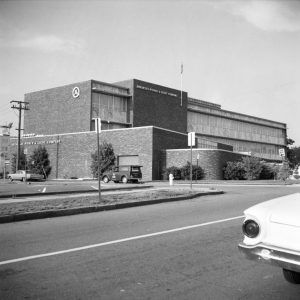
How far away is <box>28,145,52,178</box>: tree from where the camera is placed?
180 ft

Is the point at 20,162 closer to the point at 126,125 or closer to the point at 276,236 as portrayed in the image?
the point at 126,125

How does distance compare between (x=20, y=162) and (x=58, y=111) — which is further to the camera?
(x=58, y=111)

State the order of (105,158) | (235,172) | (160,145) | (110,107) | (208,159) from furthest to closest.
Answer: (110,107) → (105,158) → (160,145) → (235,172) → (208,159)

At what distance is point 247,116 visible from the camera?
87438 millimetres

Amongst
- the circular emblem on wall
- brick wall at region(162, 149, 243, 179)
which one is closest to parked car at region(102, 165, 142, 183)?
brick wall at region(162, 149, 243, 179)

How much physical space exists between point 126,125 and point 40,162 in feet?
44.9

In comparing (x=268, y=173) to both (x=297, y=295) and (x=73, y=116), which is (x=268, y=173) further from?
(x=297, y=295)

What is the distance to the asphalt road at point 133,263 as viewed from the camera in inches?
181

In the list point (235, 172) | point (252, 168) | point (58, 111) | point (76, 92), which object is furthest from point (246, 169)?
point (58, 111)

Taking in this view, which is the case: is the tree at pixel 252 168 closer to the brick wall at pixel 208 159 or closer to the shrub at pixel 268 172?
the shrub at pixel 268 172

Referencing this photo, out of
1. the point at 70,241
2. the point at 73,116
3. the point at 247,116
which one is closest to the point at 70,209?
the point at 70,241

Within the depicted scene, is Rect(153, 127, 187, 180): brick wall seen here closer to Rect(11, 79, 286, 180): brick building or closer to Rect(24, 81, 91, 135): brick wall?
Rect(11, 79, 286, 180): brick building

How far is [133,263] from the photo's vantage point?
18.9 feet

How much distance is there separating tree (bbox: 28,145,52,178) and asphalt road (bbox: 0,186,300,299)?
4668 centimetres
